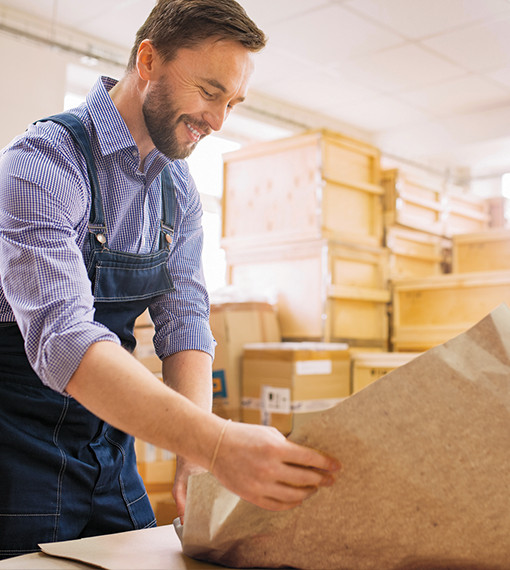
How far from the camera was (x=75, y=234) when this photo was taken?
0.96m

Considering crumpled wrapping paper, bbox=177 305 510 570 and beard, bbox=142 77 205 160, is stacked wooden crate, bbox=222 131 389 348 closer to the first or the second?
beard, bbox=142 77 205 160

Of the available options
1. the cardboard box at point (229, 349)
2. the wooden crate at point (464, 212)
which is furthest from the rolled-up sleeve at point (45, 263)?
the wooden crate at point (464, 212)

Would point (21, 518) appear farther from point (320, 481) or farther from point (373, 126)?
point (373, 126)

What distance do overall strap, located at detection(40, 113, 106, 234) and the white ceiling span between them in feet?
13.2

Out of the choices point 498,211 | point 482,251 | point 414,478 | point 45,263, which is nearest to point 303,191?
point 482,251

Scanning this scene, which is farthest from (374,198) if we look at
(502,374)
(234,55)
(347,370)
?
(502,374)

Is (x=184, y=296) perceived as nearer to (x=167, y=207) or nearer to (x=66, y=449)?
(x=167, y=207)

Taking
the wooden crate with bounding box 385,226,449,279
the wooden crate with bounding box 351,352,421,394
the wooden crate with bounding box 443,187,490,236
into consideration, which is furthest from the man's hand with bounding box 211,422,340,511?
the wooden crate with bounding box 443,187,490,236

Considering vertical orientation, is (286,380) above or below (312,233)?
below

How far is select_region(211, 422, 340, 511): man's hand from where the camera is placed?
2.39 ft

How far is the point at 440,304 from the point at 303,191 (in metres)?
1.17

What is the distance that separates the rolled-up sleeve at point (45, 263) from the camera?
0.81 meters

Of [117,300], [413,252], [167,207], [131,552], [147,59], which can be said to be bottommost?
[131,552]

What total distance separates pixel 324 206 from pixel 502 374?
141 inches
